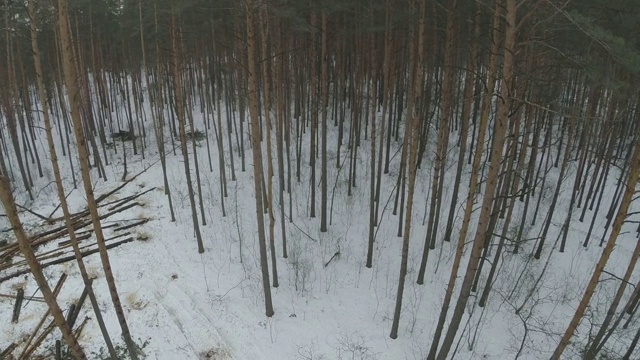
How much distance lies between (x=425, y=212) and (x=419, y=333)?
5.73m

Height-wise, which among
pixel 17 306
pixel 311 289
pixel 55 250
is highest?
pixel 55 250

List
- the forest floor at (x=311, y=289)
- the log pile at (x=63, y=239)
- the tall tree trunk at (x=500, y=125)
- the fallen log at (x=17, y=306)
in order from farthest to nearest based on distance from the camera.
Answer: the log pile at (x=63, y=239)
the fallen log at (x=17, y=306)
the forest floor at (x=311, y=289)
the tall tree trunk at (x=500, y=125)

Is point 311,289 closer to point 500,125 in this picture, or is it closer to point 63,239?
point 500,125

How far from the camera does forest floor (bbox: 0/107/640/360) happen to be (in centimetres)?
1048

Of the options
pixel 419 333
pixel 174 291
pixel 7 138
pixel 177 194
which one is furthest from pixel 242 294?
pixel 7 138

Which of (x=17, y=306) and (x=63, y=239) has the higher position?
(x=63, y=239)

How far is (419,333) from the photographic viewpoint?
10.9 m

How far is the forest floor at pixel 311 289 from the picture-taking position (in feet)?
34.4

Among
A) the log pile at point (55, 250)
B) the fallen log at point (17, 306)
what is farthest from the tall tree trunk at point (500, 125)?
the fallen log at point (17, 306)

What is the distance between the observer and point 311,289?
41.0 feet

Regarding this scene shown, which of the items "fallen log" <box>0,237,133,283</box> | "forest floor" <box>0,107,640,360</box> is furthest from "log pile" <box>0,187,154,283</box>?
"forest floor" <box>0,107,640,360</box>

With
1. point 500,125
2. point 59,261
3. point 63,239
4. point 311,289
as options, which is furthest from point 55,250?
point 500,125

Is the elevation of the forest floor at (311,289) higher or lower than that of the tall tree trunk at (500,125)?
lower

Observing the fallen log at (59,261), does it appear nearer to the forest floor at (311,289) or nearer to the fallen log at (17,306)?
the forest floor at (311,289)
